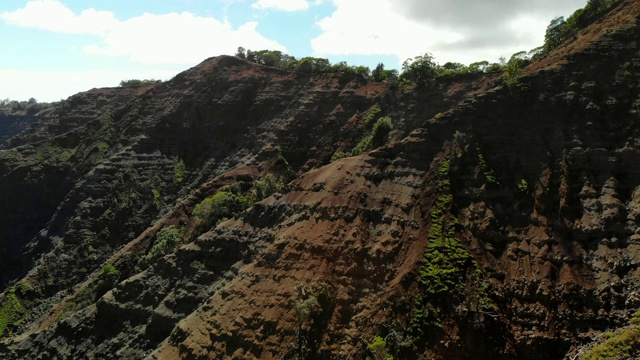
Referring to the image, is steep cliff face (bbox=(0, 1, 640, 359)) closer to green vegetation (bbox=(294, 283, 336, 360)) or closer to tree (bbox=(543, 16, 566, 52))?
green vegetation (bbox=(294, 283, 336, 360))

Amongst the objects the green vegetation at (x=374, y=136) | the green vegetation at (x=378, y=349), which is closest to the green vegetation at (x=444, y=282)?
the green vegetation at (x=378, y=349)

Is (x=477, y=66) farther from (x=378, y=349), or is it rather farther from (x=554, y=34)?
(x=378, y=349)

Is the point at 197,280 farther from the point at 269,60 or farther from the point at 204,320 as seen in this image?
the point at 269,60

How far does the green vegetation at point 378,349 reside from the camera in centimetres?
3316

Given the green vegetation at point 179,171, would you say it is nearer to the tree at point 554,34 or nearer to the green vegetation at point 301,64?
the green vegetation at point 301,64

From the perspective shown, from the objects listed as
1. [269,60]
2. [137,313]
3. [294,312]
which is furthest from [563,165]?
[269,60]

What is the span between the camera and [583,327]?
109ft

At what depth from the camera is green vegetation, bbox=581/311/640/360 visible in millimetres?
27828

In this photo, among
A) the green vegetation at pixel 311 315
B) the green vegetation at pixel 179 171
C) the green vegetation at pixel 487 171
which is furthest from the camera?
the green vegetation at pixel 179 171

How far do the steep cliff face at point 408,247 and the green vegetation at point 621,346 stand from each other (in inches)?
95.8

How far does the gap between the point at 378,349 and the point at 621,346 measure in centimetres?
1577

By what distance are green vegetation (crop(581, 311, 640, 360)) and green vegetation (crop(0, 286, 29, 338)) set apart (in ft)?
228

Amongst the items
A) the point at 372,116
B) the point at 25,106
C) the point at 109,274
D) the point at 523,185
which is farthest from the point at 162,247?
the point at 25,106

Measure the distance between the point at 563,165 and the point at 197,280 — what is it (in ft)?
126
